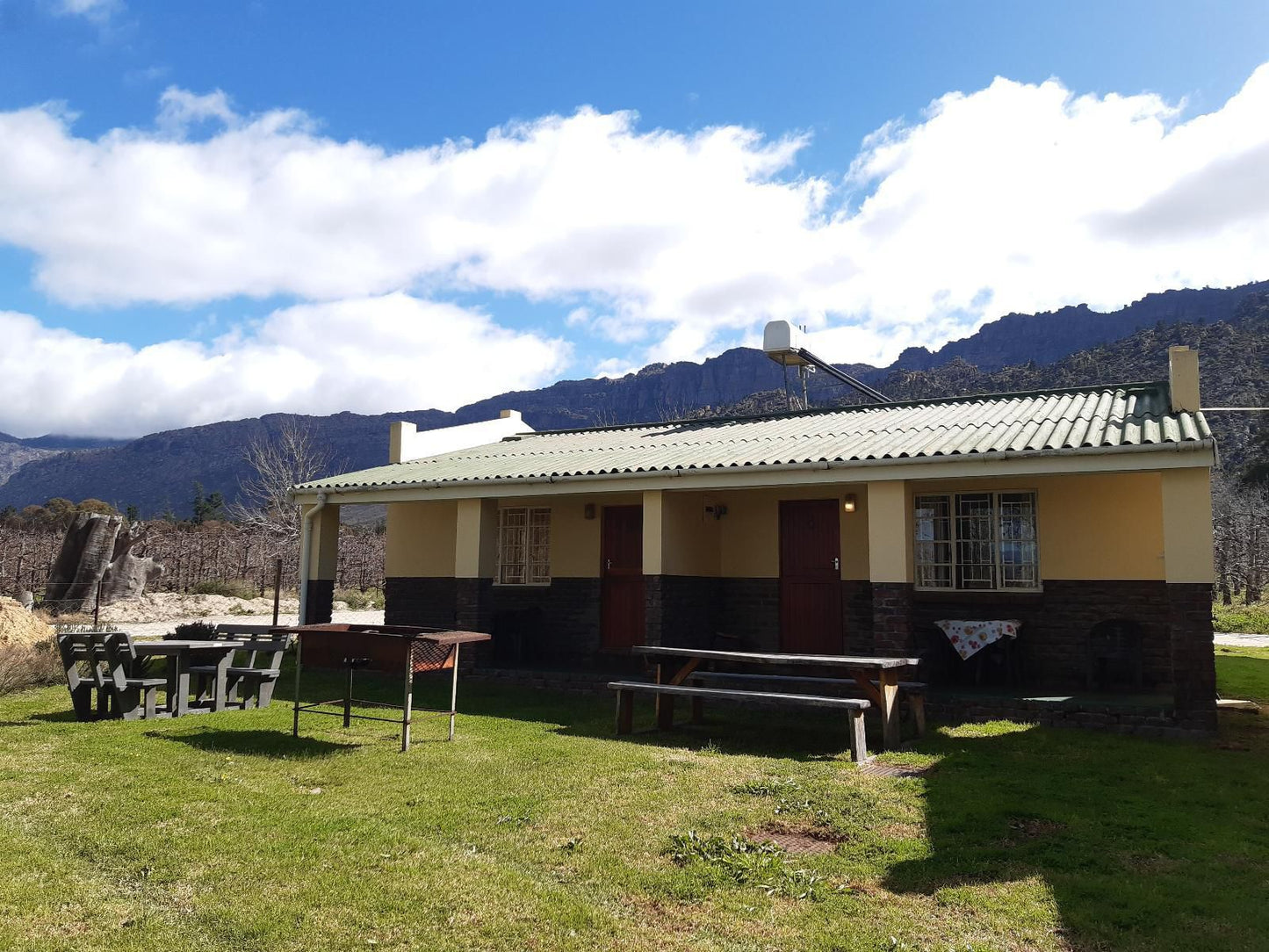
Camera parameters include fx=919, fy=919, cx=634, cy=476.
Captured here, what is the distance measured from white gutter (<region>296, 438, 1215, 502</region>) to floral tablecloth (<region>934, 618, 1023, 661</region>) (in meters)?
2.08

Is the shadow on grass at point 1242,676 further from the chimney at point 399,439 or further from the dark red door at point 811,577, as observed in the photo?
the chimney at point 399,439


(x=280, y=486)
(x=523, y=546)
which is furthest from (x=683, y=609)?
(x=280, y=486)

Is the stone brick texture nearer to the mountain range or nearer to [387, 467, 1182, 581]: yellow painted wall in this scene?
[387, 467, 1182, 581]: yellow painted wall

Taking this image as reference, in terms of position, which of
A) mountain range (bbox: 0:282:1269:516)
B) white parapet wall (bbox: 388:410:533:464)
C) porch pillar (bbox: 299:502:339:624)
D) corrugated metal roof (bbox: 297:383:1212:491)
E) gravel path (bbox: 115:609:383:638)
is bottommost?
gravel path (bbox: 115:609:383:638)

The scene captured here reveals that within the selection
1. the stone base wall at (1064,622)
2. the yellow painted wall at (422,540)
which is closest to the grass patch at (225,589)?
the yellow painted wall at (422,540)

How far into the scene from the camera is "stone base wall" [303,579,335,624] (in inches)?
576

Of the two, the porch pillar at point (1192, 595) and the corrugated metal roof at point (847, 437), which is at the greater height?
the corrugated metal roof at point (847, 437)

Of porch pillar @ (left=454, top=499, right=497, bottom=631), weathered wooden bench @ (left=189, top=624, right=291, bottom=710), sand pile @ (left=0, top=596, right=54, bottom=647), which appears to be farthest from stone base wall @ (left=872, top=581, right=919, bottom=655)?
sand pile @ (left=0, top=596, right=54, bottom=647)

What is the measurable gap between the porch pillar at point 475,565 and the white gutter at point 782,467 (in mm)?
498

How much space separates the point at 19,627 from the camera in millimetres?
13102

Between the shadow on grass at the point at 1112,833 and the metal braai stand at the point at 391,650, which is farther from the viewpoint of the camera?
the metal braai stand at the point at 391,650

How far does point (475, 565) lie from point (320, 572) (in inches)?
127

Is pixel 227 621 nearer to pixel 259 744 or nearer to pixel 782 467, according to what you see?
pixel 259 744

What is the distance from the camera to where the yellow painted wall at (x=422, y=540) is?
15328 mm
